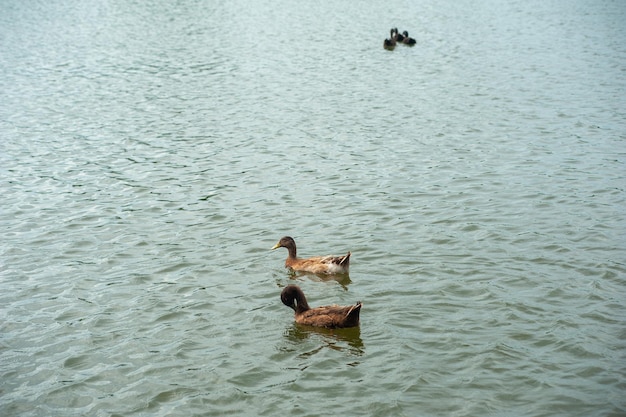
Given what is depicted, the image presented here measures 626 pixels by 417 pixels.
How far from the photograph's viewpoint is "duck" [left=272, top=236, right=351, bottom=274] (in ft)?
49.9

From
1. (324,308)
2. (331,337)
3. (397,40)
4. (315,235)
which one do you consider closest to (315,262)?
(315,235)

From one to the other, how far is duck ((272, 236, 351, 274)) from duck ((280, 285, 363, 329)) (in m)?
1.53

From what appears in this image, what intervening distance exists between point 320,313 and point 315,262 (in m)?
2.59

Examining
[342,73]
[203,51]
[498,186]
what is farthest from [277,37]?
[498,186]

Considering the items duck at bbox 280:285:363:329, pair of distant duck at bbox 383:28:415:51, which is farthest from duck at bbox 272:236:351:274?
pair of distant duck at bbox 383:28:415:51

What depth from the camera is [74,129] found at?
92.4 feet

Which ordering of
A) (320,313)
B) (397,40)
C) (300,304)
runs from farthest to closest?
1. (397,40)
2. (300,304)
3. (320,313)

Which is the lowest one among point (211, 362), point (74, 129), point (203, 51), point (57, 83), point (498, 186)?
point (211, 362)

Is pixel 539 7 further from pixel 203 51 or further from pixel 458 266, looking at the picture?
pixel 458 266

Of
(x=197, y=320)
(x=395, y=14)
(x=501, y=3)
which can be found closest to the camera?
(x=197, y=320)

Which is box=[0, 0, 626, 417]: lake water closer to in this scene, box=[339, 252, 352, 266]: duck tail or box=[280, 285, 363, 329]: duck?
box=[280, 285, 363, 329]: duck

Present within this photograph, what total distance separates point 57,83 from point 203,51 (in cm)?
1135

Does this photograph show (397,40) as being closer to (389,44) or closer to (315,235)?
(389,44)

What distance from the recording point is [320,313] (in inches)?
527
